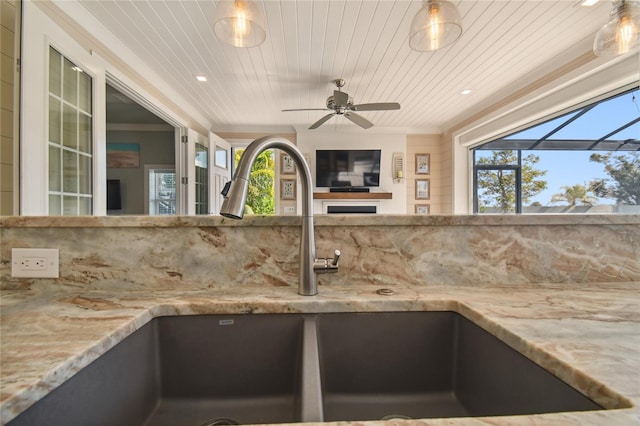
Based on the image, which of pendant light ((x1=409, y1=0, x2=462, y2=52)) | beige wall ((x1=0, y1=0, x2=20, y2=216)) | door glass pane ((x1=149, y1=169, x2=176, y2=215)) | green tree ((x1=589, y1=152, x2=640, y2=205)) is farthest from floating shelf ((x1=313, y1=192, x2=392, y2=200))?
beige wall ((x1=0, y1=0, x2=20, y2=216))

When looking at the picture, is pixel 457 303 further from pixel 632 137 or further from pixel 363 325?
pixel 632 137

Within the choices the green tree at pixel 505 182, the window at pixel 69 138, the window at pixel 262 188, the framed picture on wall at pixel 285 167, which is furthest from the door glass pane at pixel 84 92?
the green tree at pixel 505 182

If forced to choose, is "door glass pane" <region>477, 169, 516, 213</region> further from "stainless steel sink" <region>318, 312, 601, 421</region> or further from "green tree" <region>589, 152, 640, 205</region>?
"stainless steel sink" <region>318, 312, 601, 421</region>

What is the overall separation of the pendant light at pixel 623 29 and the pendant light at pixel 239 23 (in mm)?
1684

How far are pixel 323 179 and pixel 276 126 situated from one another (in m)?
1.20

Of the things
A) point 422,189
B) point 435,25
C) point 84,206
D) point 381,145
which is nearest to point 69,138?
point 84,206

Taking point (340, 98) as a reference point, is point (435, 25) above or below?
below

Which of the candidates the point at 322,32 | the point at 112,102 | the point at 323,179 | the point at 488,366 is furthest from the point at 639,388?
the point at 112,102

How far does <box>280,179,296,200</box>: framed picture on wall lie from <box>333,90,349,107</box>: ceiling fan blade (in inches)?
80.6

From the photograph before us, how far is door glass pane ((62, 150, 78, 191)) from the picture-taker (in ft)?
5.55

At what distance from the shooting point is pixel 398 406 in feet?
2.14

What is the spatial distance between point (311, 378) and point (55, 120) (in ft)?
6.92

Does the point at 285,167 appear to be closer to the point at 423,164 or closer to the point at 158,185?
the point at 158,185

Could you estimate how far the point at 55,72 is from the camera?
5.29ft
